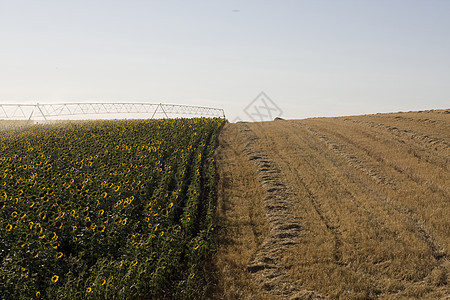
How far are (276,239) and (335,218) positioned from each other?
2421mm

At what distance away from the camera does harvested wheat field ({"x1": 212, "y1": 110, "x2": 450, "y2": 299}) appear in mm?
8922

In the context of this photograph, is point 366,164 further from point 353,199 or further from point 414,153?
point 353,199

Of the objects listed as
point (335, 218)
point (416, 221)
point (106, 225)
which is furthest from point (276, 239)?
point (106, 225)

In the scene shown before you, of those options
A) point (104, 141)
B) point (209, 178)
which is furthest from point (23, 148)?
point (209, 178)

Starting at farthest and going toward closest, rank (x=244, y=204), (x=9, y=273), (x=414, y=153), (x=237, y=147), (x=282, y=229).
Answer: (x=237, y=147) → (x=414, y=153) → (x=244, y=204) → (x=282, y=229) → (x=9, y=273)

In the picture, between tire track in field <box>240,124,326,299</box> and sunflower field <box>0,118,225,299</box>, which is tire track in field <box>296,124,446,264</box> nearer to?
tire track in field <box>240,124,326,299</box>

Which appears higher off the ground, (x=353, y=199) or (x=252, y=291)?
(x=353, y=199)

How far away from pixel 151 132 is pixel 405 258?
16.0 m

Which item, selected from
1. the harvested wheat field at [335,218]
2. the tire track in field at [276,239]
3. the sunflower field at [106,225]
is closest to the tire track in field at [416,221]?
the harvested wheat field at [335,218]

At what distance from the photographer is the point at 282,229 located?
455 inches

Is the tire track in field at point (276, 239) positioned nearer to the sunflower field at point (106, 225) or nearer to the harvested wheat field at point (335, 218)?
the harvested wheat field at point (335, 218)

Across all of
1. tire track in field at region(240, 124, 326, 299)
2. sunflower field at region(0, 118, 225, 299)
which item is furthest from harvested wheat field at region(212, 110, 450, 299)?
sunflower field at region(0, 118, 225, 299)

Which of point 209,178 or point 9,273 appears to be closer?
point 9,273

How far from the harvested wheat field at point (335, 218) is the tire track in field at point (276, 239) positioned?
0.03 m
